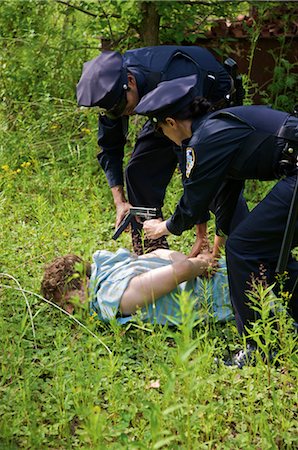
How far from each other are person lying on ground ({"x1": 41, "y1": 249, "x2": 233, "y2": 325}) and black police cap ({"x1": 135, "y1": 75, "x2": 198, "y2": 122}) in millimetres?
811

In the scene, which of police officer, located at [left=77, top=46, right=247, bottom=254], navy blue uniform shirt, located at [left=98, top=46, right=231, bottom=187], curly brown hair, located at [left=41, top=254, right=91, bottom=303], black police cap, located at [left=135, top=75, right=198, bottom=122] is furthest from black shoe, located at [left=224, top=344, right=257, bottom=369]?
navy blue uniform shirt, located at [left=98, top=46, right=231, bottom=187]

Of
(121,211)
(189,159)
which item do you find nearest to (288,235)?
(189,159)

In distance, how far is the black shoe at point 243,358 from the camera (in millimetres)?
3521

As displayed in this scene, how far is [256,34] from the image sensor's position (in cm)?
651

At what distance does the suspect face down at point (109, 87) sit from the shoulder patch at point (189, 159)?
30.2 inches

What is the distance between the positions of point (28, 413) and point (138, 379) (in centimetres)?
53

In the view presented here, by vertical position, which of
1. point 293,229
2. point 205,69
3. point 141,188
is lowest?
point 141,188

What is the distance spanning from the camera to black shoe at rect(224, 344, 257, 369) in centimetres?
352

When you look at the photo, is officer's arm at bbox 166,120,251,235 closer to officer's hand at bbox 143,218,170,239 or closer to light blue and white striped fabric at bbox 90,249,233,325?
officer's hand at bbox 143,218,170,239

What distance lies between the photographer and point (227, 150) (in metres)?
3.47

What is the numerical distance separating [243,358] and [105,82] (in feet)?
5.21

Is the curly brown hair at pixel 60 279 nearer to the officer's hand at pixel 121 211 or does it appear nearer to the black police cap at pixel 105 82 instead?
the officer's hand at pixel 121 211

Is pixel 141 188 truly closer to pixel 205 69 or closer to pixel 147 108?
pixel 205 69

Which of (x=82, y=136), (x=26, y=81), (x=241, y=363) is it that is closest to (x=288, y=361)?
(x=241, y=363)
